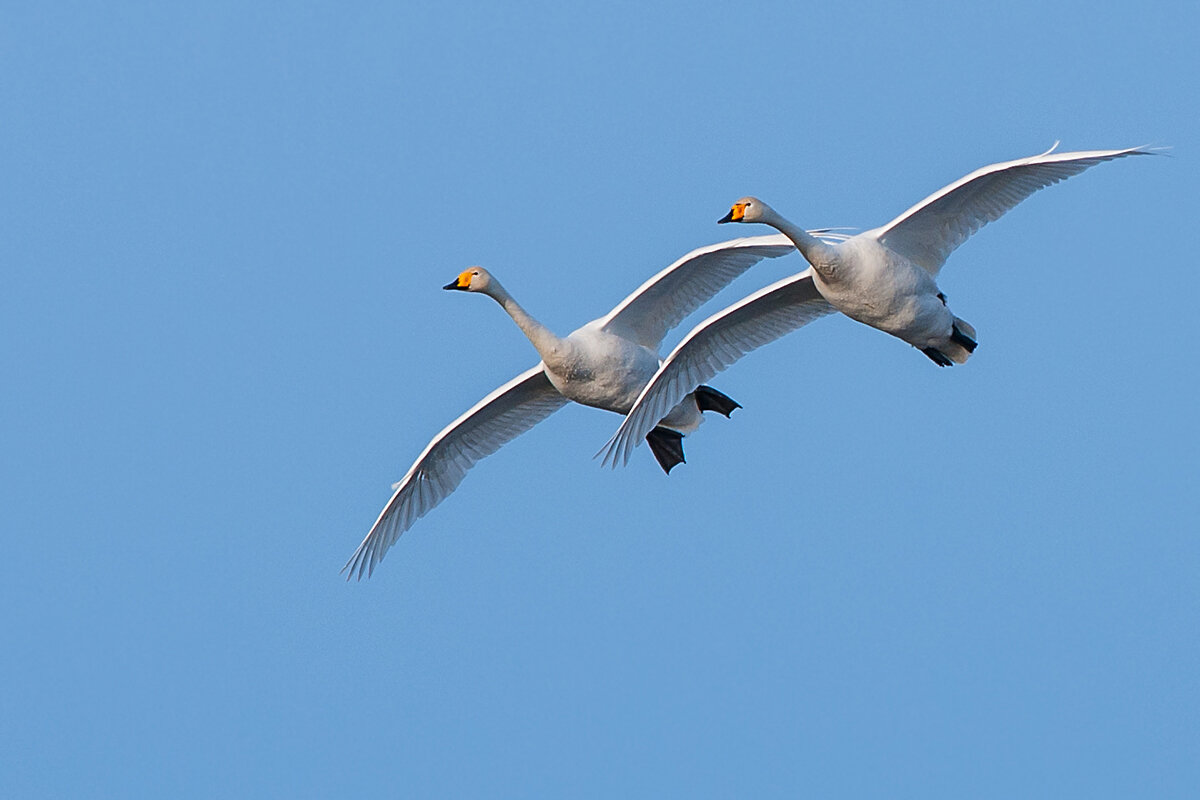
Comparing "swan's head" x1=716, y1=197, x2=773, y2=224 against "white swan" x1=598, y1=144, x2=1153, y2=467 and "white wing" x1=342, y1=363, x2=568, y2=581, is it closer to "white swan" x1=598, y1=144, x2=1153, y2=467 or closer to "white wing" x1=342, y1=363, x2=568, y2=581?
"white swan" x1=598, y1=144, x2=1153, y2=467

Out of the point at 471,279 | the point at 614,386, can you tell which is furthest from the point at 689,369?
the point at 471,279

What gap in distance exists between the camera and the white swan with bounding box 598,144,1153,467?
24.1m

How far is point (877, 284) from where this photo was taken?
2411 centimetres

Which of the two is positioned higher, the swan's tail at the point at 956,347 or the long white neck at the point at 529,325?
the long white neck at the point at 529,325

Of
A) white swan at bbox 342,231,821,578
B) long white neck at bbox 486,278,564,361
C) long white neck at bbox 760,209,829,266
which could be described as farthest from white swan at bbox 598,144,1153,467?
long white neck at bbox 486,278,564,361

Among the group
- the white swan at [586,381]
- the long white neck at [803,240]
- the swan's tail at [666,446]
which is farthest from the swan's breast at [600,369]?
the long white neck at [803,240]

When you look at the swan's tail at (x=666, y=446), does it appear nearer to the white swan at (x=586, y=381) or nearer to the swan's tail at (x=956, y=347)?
the white swan at (x=586, y=381)

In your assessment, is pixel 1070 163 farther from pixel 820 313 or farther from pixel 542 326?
pixel 542 326

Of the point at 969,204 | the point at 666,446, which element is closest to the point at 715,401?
the point at 666,446

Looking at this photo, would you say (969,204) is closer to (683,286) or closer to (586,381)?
(683,286)

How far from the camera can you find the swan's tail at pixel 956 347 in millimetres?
25250

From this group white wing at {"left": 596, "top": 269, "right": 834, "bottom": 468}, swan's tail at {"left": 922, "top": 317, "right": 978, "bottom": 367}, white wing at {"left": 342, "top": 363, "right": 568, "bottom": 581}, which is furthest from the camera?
white wing at {"left": 342, "top": 363, "right": 568, "bottom": 581}

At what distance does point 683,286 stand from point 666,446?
6.37ft

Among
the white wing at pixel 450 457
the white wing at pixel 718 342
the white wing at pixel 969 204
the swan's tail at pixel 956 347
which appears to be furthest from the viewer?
the white wing at pixel 450 457
